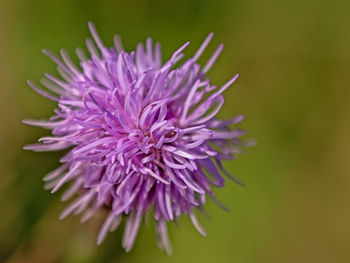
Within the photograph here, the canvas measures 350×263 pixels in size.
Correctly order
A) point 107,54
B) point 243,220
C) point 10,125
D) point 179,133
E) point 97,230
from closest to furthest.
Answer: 1. point 179,133
2. point 107,54
3. point 97,230
4. point 10,125
5. point 243,220

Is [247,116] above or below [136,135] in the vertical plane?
below

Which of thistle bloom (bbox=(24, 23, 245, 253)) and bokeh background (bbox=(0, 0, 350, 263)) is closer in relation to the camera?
thistle bloom (bbox=(24, 23, 245, 253))

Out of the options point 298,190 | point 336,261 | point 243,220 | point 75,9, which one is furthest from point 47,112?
point 336,261

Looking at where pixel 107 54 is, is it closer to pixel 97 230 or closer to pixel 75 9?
pixel 97 230

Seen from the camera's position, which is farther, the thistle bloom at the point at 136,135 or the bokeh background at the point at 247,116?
the bokeh background at the point at 247,116

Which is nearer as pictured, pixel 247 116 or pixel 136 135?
pixel 136 135

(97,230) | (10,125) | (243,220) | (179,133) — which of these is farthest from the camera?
(243,220)

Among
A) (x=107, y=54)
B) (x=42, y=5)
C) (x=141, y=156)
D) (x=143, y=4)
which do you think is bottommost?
(x=141, y=156)

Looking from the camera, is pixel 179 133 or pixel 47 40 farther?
pixel 47 40
